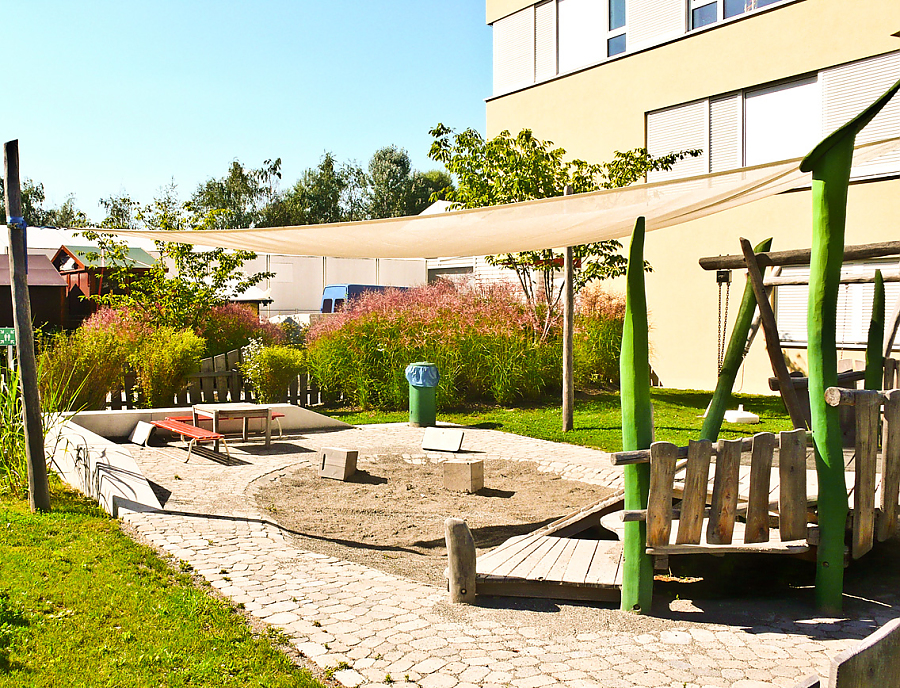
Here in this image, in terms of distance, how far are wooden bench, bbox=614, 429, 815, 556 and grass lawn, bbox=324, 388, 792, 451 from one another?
5.11 metres

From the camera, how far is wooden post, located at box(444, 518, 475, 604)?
4.20 meters

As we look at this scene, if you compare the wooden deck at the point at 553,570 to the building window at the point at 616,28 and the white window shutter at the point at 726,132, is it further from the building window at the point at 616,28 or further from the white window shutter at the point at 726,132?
the building window at the point at 616,28

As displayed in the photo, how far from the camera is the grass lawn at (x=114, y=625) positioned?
3176 millimetres

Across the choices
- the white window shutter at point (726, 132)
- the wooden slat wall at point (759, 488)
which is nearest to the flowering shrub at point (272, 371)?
the white window shutter at point (726, 132)

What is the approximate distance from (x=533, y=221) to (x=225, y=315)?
9511 mm

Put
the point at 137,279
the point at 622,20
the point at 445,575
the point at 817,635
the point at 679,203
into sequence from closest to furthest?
the point at 817,635
the point at 445,575
the point at 679,203
the point at 137,279
the point at 622,20

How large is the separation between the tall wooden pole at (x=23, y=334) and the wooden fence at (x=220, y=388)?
5.56 m

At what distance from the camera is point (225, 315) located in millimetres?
14062

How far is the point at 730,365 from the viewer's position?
17.5 ft

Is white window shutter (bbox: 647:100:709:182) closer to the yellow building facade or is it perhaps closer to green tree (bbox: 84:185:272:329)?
the yellow building facade

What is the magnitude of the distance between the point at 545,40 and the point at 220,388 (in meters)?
10.6

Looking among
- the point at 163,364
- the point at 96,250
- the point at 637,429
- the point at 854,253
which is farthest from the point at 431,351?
the point at 96,250

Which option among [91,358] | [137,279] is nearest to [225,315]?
[137,279]

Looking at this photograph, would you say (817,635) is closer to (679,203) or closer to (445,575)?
(445,575)
